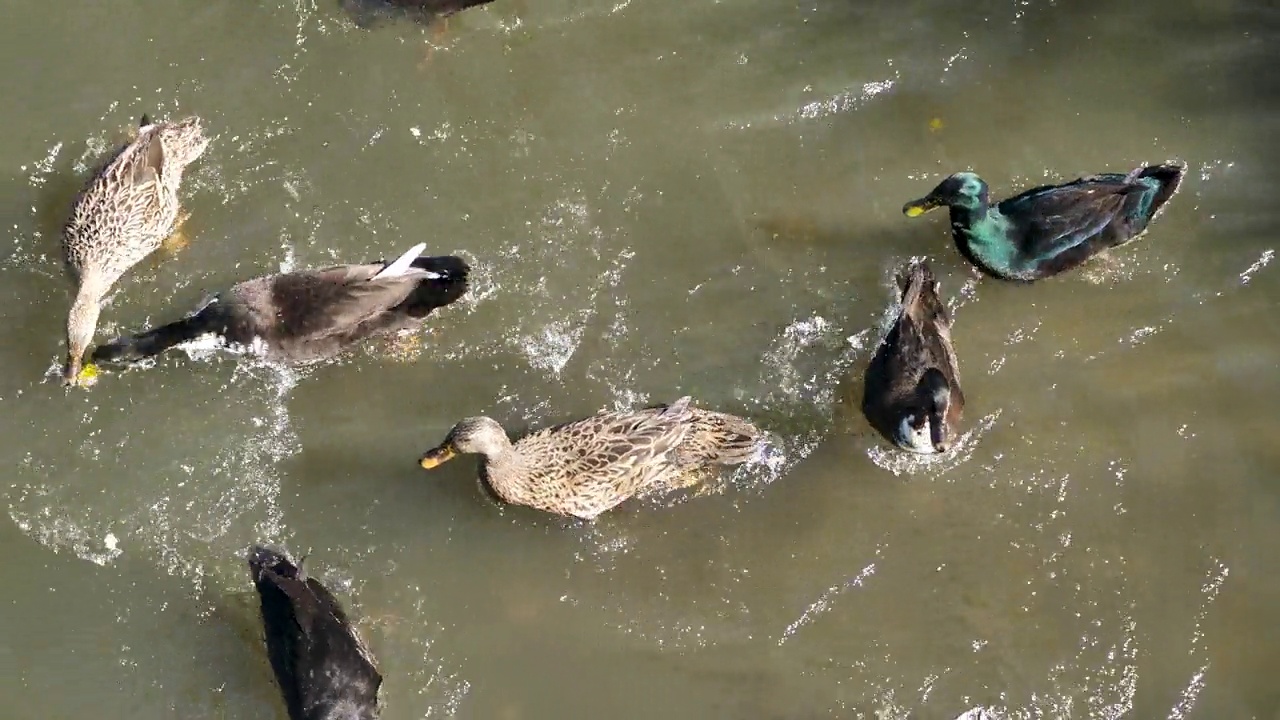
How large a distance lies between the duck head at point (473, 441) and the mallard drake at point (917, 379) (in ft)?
6.46

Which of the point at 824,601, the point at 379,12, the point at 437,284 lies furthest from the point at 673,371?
the point at 379,12

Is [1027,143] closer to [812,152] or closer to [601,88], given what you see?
[812,152]

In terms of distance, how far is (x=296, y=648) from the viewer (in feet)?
15.7

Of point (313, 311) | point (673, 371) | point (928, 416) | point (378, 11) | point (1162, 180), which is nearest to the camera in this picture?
point (928, 416)

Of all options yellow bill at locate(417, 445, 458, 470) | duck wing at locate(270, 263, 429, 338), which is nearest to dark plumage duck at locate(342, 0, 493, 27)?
duck wing at locate(270, 263, 429, 338)

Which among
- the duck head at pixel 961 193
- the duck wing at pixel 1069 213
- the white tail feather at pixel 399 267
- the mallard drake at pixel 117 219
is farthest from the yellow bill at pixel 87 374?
the duck wing at pixel 1069 213

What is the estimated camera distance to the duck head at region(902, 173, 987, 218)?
4.93m

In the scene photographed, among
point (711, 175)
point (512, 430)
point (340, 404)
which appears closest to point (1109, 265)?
point (711, 175)

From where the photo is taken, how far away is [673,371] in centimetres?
539

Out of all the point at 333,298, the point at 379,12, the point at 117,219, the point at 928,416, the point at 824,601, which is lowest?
the point at 824,601

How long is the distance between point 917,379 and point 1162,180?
175 centimetres

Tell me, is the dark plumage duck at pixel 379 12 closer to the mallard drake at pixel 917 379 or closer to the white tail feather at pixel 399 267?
the white tail feather at pixel 399 267

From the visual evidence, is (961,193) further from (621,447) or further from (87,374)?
(87,374)

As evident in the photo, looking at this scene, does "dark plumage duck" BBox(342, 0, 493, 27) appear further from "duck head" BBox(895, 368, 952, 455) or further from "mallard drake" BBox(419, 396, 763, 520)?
"duck head" BBox(895, 368, 952, 455)
